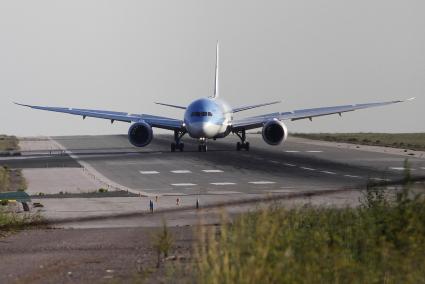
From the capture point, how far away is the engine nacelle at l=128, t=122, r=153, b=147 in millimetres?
67750

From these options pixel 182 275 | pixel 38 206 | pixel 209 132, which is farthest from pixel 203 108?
pixel 182 275

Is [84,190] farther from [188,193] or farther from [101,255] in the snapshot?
[101,255]

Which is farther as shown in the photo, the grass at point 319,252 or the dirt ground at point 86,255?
the dirt ground at point 86,255

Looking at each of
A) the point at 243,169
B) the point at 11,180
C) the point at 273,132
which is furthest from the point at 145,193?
the point at 273,132

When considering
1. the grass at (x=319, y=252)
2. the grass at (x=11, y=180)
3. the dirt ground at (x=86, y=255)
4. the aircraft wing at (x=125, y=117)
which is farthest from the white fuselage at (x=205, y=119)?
the grass at (x=319, y=252)

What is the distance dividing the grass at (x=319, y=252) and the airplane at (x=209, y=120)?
1813 inches

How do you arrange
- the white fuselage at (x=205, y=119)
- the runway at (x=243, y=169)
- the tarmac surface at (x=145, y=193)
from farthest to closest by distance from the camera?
the white fuselage at (x=205, y=119) < the runway at (x=243, y=169) < the tarmac surface at (x=145, y=193)

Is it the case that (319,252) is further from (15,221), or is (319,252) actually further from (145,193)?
(145,193)

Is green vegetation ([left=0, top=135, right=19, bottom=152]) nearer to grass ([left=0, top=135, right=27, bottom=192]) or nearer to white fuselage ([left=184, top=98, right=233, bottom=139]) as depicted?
white fuselage ([left=184, top=98, right=233, bottom=139])

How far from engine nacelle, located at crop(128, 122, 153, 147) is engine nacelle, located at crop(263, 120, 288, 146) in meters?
8.44

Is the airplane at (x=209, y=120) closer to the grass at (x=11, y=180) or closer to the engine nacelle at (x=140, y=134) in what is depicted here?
the engine nacelle at (x=140, y=134)

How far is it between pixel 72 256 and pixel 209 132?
1778 inches

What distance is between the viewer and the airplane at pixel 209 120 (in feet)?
214

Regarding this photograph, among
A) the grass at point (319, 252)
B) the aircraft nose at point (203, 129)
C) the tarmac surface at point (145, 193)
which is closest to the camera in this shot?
the grass at point (319, 252)
